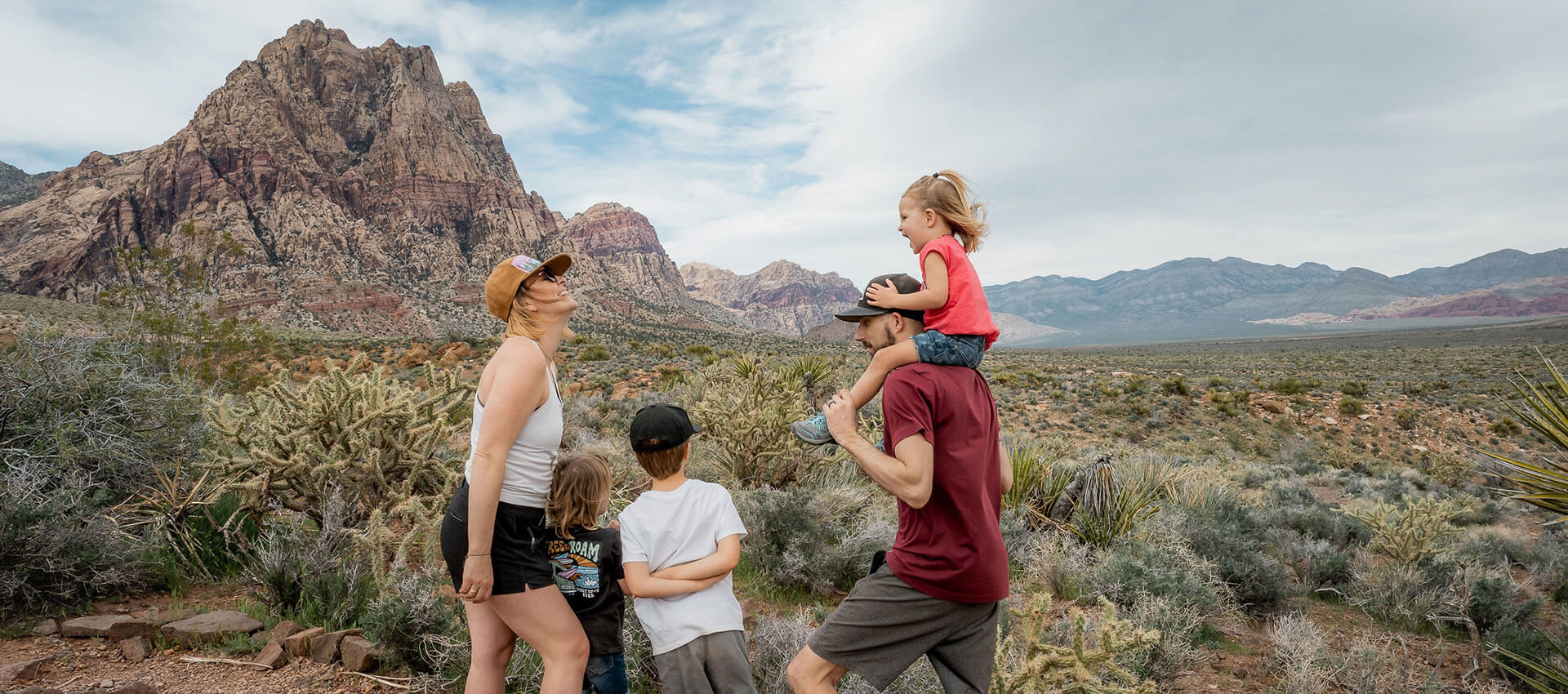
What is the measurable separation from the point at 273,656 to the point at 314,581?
0.61 meters

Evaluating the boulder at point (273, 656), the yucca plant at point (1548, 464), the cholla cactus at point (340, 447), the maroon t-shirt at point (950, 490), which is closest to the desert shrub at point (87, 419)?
the cholla cactus at point (340, 447)

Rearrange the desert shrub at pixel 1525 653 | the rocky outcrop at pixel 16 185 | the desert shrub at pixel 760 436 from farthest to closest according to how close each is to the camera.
Result: 1. the rocky outcrop at pixel 16 185
2. the desert shrub at pixel 760 436
3. the desert shrub at pixel 1525 653

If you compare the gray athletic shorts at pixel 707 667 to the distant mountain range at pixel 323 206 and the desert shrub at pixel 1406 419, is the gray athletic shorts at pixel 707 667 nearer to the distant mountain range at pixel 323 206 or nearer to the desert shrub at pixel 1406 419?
the desert shrub at pixel 1406 419

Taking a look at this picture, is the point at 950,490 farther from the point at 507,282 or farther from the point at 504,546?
the point at 507,282

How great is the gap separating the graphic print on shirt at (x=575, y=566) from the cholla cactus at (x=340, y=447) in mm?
2340

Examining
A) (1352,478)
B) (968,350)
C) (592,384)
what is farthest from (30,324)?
(1352,478)

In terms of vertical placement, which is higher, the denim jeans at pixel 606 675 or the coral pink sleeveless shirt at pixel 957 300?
the coral pink sleeveless shirt at pixel 957 300

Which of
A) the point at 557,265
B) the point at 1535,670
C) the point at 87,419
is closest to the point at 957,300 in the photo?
the point at 557,265

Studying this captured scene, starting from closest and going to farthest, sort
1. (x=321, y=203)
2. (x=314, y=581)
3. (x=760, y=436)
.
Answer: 1. (x=314, y=581)
2. (x=760, y=436)
3. (x=321, y=203)

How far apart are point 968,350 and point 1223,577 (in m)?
4.11

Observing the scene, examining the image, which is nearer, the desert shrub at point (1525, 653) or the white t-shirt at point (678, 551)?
the white t-shirt at point (678, 551)

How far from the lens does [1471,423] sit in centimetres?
1956

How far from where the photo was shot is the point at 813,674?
228 centimetres

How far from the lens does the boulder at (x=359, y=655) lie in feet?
10.9
